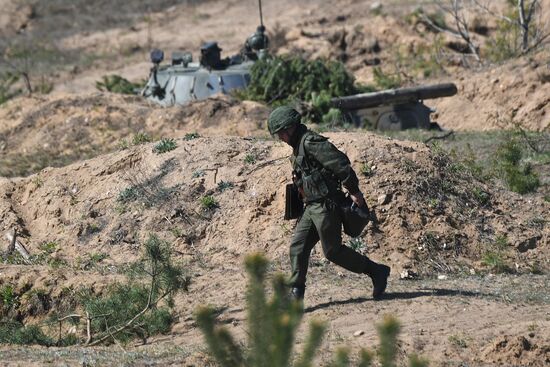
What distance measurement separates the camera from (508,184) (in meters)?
12.8

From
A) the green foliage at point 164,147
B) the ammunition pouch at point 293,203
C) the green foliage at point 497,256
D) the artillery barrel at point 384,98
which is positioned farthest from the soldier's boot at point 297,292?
the artillery barrel at point 384,98

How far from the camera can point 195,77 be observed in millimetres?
18922

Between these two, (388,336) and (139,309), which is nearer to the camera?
(388,336)

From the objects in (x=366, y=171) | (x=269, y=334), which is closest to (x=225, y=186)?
(x=366, y=171)

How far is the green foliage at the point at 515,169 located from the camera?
41.8 ft

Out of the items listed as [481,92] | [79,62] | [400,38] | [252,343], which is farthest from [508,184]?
[79,62]

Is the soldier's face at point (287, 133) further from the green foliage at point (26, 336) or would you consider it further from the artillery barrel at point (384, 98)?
the artillery barrel at point (384, 98)

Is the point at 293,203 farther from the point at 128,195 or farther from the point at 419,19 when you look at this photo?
the point at 419,19

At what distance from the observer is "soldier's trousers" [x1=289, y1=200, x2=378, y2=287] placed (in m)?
8.16

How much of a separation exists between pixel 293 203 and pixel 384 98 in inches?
347

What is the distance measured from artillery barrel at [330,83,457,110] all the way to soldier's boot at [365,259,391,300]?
8256 mm

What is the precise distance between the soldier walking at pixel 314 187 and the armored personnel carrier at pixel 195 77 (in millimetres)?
10467

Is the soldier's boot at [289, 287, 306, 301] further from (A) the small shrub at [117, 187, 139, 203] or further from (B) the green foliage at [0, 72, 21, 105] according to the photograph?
(B) the green foliage at [0, 72, 21, 105]

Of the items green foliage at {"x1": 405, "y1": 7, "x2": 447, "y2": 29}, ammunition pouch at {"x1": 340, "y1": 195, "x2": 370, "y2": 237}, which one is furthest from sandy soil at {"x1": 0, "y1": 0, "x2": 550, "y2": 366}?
green foliage at {"x1": 405, "y1": 7, "x2": 447, "y2": 29}
